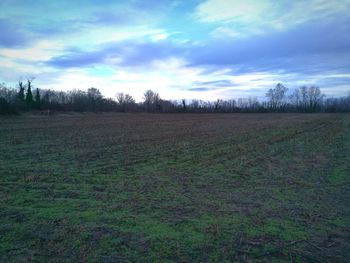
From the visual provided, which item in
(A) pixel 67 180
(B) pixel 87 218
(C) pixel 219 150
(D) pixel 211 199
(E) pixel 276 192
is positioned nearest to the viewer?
(B) pixel 87 218

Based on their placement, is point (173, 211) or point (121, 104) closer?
point (173, 211)

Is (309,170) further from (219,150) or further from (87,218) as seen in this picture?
(87,218)

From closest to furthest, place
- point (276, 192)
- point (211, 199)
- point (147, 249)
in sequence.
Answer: point (147, 249)
point (211, 199)
point (276, 192)

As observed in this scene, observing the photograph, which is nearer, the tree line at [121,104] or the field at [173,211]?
the field at [173,211]

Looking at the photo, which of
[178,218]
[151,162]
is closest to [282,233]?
[178,218]

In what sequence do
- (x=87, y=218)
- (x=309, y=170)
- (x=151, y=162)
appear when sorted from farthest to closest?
(x=151, y=162), (x=309, y=170), (x=87, y=218)

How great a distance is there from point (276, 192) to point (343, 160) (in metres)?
6.42

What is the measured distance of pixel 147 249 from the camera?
439 centimetres

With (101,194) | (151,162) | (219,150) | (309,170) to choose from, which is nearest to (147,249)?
(101,194)

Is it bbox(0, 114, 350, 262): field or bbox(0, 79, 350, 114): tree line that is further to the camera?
bbox(0, 79, 350, 114): tree line

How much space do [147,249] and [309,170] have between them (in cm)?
774

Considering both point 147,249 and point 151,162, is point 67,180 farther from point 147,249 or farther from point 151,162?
point 147,249

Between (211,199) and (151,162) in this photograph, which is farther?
A: (151,162)

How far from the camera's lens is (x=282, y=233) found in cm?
502
